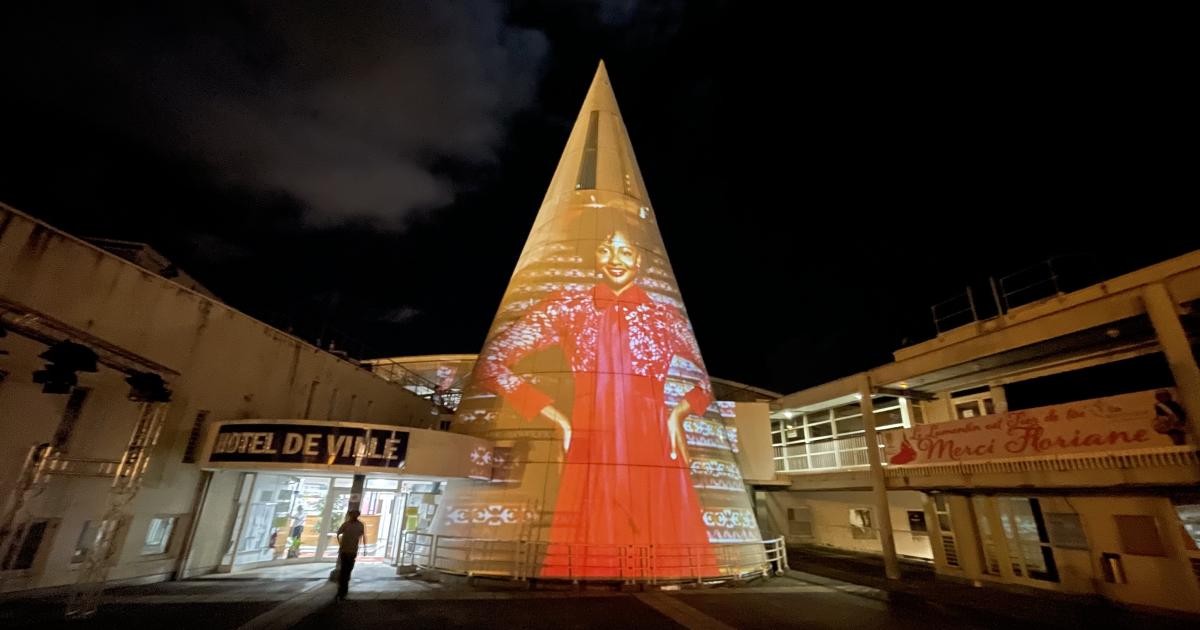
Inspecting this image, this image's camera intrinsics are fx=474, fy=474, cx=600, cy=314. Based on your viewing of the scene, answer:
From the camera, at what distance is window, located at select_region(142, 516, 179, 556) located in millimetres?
9070

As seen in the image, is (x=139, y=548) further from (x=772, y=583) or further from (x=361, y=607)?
(x=772, y=583)

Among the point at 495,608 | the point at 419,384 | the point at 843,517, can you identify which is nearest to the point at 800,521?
the point at 843,517

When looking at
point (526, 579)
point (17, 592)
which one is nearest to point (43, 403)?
point (17, 592)

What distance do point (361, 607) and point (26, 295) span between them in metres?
7.50

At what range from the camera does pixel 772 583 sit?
33.6ft

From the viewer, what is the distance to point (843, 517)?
18.1 meters

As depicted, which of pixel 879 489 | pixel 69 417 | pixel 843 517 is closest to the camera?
pixel 69 417

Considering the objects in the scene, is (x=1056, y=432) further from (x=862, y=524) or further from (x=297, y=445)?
(x=297, y=445)

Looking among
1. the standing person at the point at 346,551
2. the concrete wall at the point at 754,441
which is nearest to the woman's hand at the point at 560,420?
the standing person at the point at 346,551

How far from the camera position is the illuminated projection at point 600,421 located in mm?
9672

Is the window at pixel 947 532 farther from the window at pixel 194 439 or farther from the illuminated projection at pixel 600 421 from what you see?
the window at pixel 194 439

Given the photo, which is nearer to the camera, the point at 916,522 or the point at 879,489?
the point at 879,489

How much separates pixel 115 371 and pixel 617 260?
10578 millimetres

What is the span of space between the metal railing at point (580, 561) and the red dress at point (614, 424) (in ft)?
0.09
